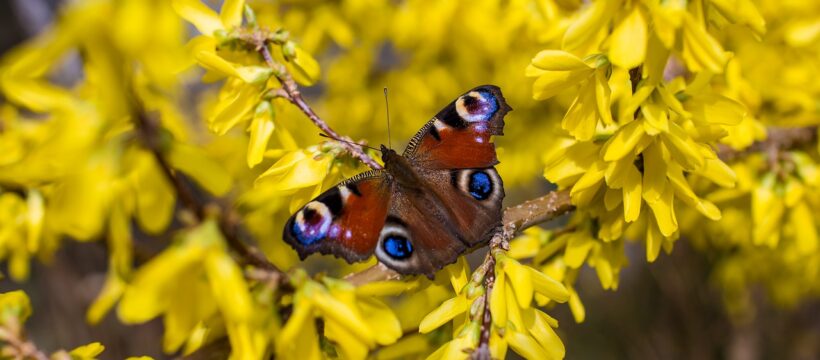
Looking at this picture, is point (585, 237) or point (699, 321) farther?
point (699, 321)

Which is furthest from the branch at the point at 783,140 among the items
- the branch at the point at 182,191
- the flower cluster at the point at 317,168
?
the branch at the point at 182,191

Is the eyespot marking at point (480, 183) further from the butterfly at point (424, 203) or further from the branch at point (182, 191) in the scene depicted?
the branch at point (182, 191)

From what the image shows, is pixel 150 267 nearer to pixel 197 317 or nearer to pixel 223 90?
pixel 197 317

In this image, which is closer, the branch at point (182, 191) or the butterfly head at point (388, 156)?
the branch at point (182, 191)

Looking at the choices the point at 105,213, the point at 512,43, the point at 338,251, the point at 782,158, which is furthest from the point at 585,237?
the point at 512,43

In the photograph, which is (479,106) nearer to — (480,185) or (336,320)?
(480,185)

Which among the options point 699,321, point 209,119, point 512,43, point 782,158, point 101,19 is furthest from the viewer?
point 699,321

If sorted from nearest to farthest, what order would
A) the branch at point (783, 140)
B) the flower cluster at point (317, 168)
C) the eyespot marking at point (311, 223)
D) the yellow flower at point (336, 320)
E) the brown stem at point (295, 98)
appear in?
the flower cluster at point (317, 168) < the yellow flower at point (336, 320) < the eyespot marking at point (311, 223) < the brown stem at point (295, 98) < the branch at point (783, 140)

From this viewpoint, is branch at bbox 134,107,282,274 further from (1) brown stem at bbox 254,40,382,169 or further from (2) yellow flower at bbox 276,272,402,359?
(1) brown stem at bbox 254,40,382,169
